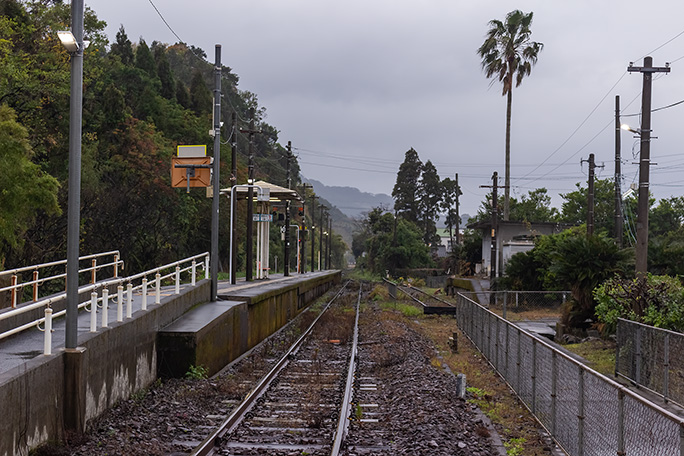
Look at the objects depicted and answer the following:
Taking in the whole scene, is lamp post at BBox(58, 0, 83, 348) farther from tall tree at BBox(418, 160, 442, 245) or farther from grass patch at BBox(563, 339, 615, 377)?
tall tree at BBox(418, 160, 442, 245)

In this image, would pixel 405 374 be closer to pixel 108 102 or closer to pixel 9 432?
pixel 9 432

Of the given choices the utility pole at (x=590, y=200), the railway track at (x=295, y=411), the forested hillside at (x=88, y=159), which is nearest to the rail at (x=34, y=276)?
the railway track at (x=295, y=411)

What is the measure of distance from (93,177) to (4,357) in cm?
3134

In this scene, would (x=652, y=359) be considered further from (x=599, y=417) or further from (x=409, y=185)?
(x=409, y=185)

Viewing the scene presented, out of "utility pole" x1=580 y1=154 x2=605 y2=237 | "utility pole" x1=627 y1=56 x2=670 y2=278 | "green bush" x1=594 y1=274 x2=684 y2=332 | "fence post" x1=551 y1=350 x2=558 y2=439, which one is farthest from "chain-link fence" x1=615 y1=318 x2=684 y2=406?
"utility pole" x1=580 y1=154 x2=605 y2=237

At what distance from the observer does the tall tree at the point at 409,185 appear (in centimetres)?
11531

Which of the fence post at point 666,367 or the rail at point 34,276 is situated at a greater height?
the rail at point 34,276

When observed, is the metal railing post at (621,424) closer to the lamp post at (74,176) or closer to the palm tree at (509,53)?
the lamp post at (74,176)

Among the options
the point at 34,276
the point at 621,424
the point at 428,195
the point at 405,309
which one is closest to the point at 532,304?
the point at 405,309

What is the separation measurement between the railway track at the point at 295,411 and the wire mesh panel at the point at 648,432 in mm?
3471

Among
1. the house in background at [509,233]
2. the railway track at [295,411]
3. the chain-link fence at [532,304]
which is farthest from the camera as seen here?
the house in background at [509,233]

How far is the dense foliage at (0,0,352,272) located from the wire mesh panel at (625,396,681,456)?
978 inches

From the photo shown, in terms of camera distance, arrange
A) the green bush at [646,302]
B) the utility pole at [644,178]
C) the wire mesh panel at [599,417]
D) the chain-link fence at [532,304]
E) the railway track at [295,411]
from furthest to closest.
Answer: the chain-link fence at [532,304], the utility pole at [644,178], the green bush at [646,302], the railway track at [295,411], the wire mesh panel at [599,417]

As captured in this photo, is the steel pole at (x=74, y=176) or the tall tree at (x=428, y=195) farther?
the tall tree at (x=428, y=195)
